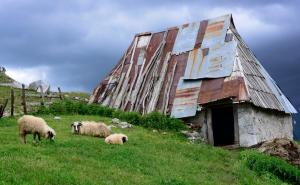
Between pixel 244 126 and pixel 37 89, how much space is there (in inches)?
1028

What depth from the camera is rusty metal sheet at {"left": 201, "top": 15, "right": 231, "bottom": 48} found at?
3288cm

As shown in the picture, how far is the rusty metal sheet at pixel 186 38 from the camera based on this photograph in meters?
34.2

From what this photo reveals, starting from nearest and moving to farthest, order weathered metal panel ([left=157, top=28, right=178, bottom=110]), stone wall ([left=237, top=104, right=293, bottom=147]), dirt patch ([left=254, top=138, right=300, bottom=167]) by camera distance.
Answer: dirt patch ([left=254, top=138, right=300, bottom=167]), stone wall ([left=237, top=104, right=293, bottom=147]), weathered metal panel ([left=157, top=28, right=178, bottom=110])

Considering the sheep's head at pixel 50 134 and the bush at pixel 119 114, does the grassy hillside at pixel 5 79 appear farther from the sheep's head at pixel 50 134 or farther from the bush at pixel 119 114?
the sheep's head at pixel 50 134

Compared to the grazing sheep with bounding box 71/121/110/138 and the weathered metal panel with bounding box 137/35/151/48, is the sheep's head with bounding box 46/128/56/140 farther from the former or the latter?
the weathered metal panel with bounding box 137/35/151/48

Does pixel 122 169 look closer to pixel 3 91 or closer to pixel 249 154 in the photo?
pixel 249 154

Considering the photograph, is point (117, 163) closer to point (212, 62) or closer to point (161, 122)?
point (161, 122)

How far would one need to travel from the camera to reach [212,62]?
104ft

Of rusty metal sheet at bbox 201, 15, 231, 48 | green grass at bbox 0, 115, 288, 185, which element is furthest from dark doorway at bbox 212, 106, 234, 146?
green grass at bbox 0, 115, 288, 185

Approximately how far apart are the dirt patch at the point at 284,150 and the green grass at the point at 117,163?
6.10ft

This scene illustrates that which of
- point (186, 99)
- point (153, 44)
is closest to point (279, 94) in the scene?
point (186, 99)

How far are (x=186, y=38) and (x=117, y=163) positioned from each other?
1910 centimetres

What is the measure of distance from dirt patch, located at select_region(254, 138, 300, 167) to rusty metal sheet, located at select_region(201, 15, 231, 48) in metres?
9.42

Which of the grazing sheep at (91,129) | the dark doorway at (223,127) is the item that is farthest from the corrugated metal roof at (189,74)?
the grazing sheep at (91,129)
